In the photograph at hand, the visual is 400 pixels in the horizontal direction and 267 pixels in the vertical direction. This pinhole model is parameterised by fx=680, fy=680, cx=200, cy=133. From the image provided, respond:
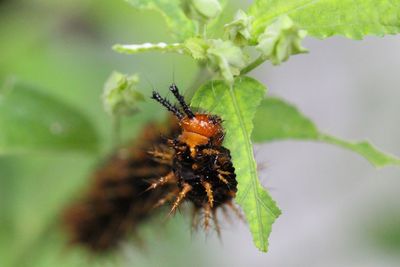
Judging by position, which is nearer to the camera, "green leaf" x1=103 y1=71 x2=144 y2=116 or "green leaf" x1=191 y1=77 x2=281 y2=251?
"green leaf" x1=191 y1=77 x2=281 y2=251

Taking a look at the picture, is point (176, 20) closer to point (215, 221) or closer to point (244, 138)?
point (244, 138)

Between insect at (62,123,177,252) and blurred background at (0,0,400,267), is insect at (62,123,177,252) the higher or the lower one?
the lower one

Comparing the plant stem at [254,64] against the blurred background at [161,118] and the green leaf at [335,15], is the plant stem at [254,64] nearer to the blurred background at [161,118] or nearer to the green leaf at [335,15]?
the green leaf at [335,15]

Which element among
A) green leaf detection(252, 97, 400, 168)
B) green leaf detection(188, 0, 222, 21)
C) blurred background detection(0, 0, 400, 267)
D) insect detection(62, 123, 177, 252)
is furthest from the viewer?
blurred background detection(0, 0, 400, 267)

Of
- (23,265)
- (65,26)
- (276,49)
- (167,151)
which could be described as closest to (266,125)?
(167,151)

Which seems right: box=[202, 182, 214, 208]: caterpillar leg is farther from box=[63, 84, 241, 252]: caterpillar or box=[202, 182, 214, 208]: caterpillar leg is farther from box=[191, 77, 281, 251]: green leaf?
box=[191, 77, 281, 251]: green leaf

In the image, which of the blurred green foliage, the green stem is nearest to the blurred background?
the blurred green foliage

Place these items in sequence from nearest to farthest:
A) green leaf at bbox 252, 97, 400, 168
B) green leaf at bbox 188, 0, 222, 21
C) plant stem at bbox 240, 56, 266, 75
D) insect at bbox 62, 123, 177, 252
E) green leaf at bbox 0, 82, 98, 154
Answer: green leaf at bbox 188, 0, 222, 21
plant stem at bbox 240, 56, 266, 75
green leaf at bbox 252, 97, 400, 168
insect at bbox 62, 123, 177, 252
green leaf at bbox 0, 82, 98, 154
